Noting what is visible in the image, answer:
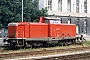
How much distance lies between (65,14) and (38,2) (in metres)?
7.70

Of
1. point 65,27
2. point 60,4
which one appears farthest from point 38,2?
point 65,27

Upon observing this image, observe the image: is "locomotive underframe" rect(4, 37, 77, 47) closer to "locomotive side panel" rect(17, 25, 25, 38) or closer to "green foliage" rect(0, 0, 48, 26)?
"locomotive side panel" rect(17, 25, 25, 38)

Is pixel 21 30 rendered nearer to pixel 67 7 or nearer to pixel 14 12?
pixel 14 12

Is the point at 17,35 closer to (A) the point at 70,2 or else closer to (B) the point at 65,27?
(B) the point at 65,27

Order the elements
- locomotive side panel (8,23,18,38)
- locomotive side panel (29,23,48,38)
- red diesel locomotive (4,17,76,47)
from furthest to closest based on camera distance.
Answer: locomotive side panel (29,23,48,38) → locomotive side panel (8,23,18,38) → red diesel locomotive (4,17,76,47)

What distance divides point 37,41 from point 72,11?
39200 mm

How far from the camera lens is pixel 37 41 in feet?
81.0

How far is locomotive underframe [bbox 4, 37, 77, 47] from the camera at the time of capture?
23.2m

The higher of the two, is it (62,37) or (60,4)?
(60,4)

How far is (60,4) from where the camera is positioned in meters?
60.3

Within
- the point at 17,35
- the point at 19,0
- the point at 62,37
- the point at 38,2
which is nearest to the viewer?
the point at 17,35

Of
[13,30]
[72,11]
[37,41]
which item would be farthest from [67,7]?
[13,30]

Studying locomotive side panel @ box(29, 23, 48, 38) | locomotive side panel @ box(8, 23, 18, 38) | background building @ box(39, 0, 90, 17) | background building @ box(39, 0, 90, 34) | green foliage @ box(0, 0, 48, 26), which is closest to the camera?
locomotive side panel @ box(8, 23, 18, 38)

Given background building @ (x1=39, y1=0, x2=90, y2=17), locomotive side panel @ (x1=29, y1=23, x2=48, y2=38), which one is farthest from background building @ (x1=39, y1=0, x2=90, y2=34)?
locomotive side panel @ (x1=29, y1=23, x2=48, y2=38)
